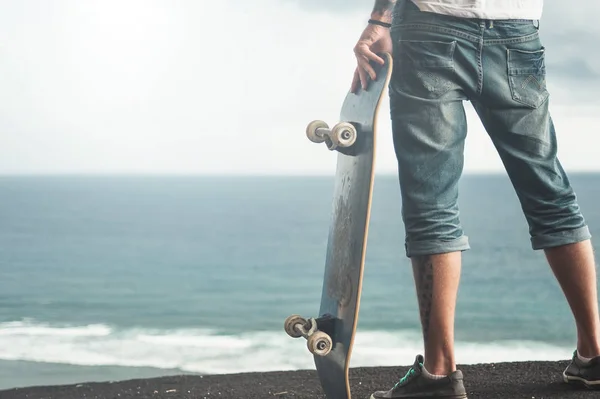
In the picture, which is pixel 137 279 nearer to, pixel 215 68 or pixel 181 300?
pixel 181 300

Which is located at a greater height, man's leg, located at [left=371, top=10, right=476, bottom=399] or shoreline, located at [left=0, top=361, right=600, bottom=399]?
man's leg, located at [left=371, top=10, right=476, bottom=399]

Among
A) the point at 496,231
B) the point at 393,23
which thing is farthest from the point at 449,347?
the point at 496,231

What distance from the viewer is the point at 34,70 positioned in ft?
25.0

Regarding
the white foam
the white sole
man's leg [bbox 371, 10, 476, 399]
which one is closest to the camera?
man's leg [bbox 371, 10, 476, 399]

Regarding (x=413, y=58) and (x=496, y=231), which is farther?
(x=496, y=231)

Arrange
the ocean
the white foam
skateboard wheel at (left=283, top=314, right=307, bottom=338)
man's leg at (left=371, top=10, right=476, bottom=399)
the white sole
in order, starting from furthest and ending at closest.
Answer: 1. the ocean
2. the white foam
3. the white sole
4. skateboard wheel at (left=283, top=314, right=307, bottom=338)
5. man's leg at (left=371, top=10, right=476, bottom=399)

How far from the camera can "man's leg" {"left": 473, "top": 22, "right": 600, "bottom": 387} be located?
71.6 inches

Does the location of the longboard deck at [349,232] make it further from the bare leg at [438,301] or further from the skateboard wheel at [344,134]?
the bare leg at [438,301]

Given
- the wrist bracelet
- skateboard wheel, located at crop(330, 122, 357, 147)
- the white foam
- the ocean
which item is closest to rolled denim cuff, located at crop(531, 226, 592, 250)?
skateboard wheel, located at crop(330, 122, 357, 147)

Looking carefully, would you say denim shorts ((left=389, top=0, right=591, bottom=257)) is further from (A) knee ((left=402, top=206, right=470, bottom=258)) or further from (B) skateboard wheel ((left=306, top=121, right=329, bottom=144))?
(B) skateboard wheel ((left=306, top=121, right=329, bottom=144))

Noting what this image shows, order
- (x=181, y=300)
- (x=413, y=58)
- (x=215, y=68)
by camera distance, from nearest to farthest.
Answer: (x=413, y=58), (x=181, y=300), (x=215, y=68)

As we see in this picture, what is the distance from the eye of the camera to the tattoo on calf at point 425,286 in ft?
5.79

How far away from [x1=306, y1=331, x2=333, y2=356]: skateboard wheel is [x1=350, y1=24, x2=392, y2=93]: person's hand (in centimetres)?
59

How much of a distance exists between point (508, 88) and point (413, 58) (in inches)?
9.6
